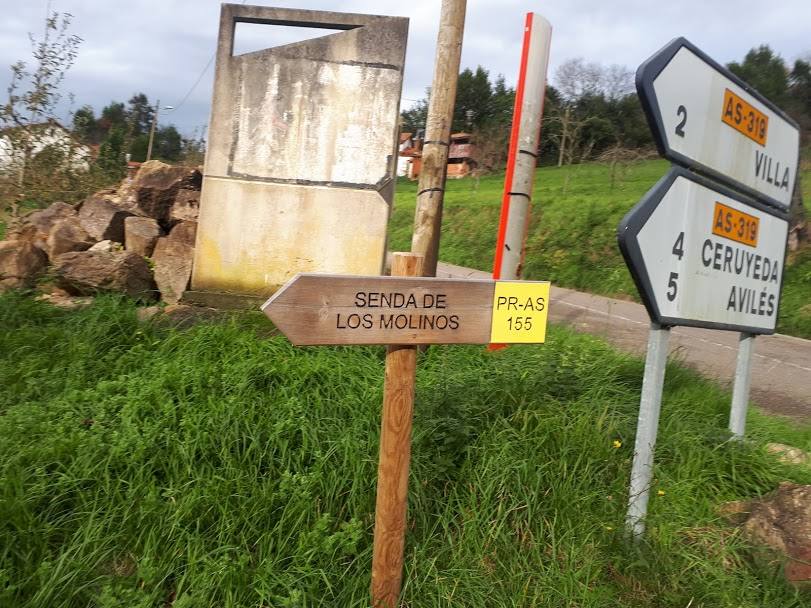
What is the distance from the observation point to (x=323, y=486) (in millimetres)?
2992

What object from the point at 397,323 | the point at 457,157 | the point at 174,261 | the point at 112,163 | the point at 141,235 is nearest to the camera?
the point at 397,323

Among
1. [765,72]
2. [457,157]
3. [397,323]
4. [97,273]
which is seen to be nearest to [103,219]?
[97,273]

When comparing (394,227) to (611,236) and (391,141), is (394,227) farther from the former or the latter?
(391,141)

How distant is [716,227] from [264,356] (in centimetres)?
249

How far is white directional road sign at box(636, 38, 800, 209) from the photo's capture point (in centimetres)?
287

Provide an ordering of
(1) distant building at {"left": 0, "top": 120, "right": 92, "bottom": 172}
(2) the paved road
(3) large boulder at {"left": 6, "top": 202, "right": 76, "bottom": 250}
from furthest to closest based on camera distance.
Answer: (1) distant building at {"left": 0, "top": 120, "right": 92, "bottom": 172}
(2) the paved road
(3) large boulder at {"left": 6, "top": 202, "right": 76, "bottom": 250}

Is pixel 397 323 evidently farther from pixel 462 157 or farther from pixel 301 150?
pixel 462 157

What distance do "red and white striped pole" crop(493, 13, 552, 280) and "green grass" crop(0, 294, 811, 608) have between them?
1.24m

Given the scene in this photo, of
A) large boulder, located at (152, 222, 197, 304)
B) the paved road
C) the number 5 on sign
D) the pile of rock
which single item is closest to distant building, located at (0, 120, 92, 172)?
the pile of rock

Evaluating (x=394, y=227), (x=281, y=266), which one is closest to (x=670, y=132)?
(x=281, y=266)

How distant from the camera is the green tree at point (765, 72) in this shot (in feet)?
128

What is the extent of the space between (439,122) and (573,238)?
35.9 feet

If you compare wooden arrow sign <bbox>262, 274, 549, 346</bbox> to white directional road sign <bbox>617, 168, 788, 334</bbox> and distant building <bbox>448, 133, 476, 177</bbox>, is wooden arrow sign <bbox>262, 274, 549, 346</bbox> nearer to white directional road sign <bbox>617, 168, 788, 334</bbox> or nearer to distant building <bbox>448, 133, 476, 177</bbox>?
white directional road sign <bbox>617, 168, 788, 334</bbox>

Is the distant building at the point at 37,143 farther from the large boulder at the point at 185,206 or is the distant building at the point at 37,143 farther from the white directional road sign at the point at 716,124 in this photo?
the white directional road sign at the point at 716,124
